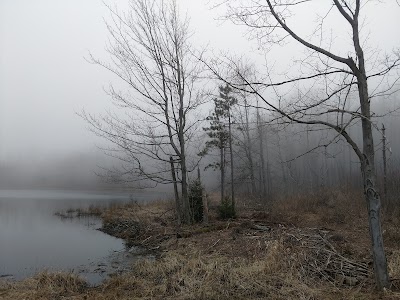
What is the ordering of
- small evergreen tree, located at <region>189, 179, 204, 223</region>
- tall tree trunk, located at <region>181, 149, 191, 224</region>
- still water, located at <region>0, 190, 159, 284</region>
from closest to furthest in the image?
Answer: 1. still water, located at <region>0, 190, 159, 284</region>
2. tall tree trunk, located at <region>181, 149, 191, 224</region>
3. small evergreen tree, located at <region>189, 179, 204, 223</region>

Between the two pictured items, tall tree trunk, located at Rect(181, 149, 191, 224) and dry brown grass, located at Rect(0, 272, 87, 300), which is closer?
dry brown grass, located at Rect(0, 272, 87, 300)

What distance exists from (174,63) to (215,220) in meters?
7.38

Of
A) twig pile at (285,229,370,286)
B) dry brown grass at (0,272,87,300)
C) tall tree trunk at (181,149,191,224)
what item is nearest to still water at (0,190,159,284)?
dry brown grass at (0,272,87,300)

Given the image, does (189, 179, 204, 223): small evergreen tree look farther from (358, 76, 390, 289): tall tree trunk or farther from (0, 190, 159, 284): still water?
(358, 76, 390, 289): tall tree trunk

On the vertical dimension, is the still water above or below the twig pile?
below

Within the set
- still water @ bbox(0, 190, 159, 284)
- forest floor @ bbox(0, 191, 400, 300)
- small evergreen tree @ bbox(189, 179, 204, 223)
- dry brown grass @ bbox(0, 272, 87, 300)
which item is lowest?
still water @ bbox(0, 190, 159, 284)

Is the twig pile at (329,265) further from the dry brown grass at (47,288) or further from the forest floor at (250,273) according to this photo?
the dry brown grass at (47,288)

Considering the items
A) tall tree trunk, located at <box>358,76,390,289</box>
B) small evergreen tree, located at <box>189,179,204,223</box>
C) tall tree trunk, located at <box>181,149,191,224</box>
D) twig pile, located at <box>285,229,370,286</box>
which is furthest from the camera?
small evergreen tree, located at <box>189,179,204,223</box>

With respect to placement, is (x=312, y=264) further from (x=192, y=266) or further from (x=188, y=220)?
(x=188, y=220)

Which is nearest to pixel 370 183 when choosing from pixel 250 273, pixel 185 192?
pixel 250 273

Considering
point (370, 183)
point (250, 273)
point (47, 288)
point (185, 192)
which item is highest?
point (370, 183)

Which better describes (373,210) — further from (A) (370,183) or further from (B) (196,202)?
(B) (196,202)

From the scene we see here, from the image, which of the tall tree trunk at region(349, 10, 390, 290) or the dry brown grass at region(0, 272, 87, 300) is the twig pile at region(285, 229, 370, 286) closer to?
the tall tree trunk at region(349, 10, 390, 290)

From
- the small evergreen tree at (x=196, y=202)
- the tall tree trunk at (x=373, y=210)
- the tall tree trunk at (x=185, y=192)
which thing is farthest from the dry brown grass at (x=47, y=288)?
the small evergreen tree at (x=196, y=202)
